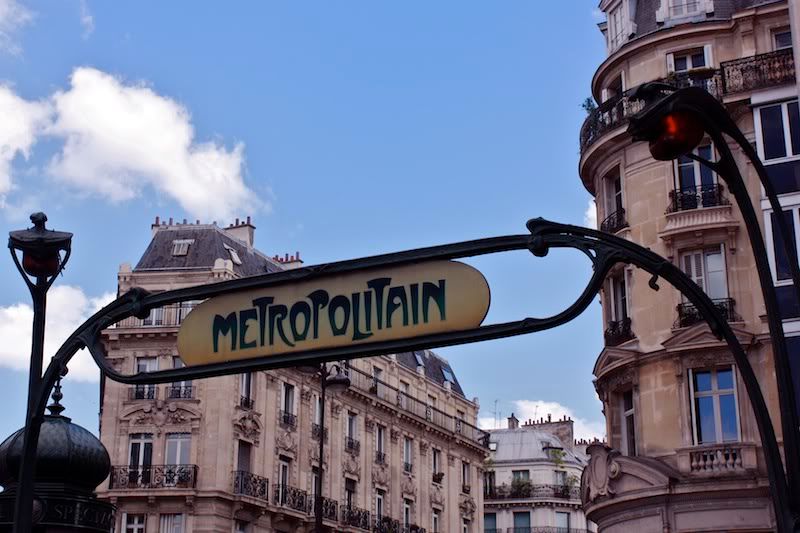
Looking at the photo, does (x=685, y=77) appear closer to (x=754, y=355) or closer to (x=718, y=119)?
(x=754, y=355)

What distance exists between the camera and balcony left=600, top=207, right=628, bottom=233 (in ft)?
98.7

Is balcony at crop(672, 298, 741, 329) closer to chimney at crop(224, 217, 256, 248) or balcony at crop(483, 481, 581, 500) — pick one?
chimney at crop(224, 217, 256, 248)

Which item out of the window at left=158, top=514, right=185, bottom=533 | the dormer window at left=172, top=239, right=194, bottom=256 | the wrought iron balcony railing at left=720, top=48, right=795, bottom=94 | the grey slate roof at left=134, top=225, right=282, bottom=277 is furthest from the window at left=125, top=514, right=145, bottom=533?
the wrought iron balcony railing at left=720, top=48, right=795, bottom=94

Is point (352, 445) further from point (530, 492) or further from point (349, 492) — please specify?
point (530, 492)

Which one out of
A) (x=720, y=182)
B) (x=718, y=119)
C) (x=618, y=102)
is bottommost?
(x=718, y=119)

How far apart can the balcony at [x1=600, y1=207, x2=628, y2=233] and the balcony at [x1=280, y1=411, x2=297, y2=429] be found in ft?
79.1

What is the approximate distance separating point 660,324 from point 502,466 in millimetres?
59560

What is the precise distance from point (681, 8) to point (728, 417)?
10.4 m

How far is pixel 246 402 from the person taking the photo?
163 ft

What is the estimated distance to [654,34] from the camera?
30.1 meters

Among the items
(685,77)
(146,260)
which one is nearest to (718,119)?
(685,77)

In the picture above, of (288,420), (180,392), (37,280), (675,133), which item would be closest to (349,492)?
(288,420)

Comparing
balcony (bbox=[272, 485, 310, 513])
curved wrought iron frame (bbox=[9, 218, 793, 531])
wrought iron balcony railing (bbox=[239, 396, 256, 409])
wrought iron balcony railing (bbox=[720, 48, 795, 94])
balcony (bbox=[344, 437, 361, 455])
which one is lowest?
curved wrought iron frame (bbox=[9, 218, 793, 531])

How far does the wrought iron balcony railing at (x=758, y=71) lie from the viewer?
2833 centimetres
